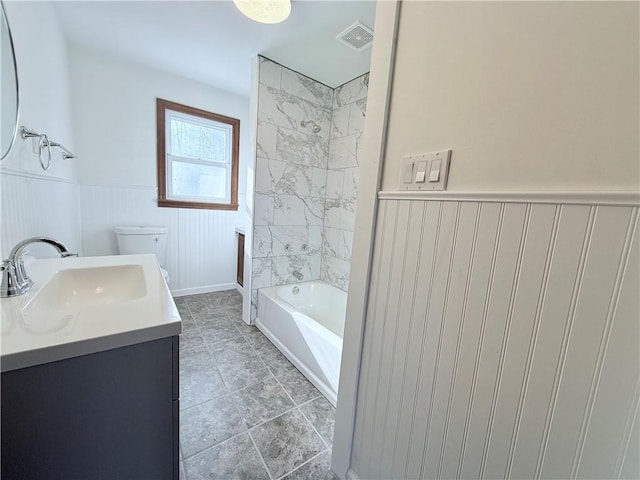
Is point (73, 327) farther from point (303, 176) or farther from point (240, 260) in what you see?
point (240, 260)

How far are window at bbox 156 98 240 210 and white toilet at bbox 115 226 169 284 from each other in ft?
1.10

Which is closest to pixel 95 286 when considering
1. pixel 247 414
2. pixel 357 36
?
A: pixel 247 414

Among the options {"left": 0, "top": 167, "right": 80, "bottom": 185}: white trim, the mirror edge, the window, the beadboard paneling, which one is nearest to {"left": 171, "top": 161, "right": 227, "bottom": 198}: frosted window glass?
the window

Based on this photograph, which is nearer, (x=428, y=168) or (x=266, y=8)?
(x=428, y=168)

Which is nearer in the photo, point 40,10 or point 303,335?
point 40,10

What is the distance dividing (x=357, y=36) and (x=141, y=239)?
8.42 feet

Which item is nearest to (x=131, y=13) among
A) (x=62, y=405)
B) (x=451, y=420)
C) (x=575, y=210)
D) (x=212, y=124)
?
(x=212, y=124)

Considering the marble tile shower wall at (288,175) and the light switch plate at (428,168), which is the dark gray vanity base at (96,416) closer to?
the light switch plate at (428,168)

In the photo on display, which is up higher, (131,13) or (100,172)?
(131,13)

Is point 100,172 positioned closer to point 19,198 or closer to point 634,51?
point 19,198

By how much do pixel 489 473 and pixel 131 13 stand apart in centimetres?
300

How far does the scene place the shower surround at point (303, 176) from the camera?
2.27 metres

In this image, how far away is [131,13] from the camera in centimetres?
177

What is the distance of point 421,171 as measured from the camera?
0.80 metres
